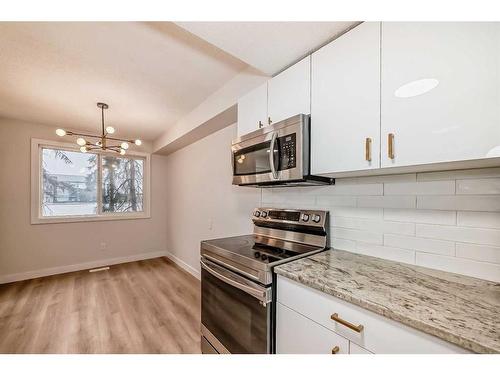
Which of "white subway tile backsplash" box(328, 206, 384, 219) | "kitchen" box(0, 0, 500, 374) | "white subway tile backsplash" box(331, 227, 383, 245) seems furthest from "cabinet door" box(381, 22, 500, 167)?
"white subway tile backsplash" box(331, 227, 383, 245)

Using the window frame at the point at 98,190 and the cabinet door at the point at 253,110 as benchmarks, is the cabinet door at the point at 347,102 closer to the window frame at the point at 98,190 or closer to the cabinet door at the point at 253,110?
the cabinet door at the point at 253,110

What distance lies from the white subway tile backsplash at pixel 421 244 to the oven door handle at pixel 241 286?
78 cm

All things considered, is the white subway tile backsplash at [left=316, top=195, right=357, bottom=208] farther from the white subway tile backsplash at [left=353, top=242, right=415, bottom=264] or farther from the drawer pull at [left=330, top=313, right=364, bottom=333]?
the drawer pull at [left=330, top=313, right=364, bottom=333]

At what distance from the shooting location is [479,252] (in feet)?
3.32

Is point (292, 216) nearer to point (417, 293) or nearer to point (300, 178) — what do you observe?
point (300, 178)

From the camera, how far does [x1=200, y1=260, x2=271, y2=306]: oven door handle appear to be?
3.87 feet

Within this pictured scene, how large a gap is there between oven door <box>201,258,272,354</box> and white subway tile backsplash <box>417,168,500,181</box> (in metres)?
1.04

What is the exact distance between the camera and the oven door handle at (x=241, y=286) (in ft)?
3.87

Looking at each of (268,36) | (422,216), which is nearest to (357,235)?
(422,216)

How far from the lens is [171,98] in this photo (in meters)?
2.51

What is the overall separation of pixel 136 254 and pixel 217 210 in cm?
245
